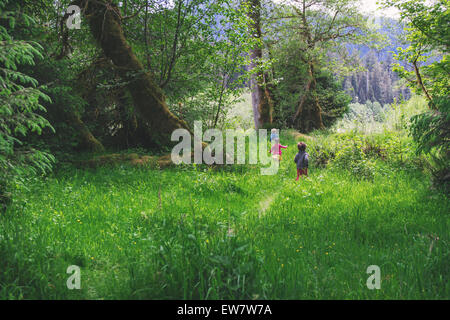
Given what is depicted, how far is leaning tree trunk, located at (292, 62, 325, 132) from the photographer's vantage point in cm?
1933

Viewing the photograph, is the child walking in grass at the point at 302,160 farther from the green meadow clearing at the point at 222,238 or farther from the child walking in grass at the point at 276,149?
the child walking in grass at the point at 276,149

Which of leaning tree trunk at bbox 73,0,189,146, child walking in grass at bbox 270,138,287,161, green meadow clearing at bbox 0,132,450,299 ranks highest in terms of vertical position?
leaning tree trunk at bbox 73,0,189,146

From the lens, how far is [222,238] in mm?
2977

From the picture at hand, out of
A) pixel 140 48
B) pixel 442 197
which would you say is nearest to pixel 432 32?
pixel 442 197

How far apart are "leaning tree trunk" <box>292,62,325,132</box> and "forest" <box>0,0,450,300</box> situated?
6205 millimetres

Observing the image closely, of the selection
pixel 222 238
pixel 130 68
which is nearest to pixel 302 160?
pixel 222 238

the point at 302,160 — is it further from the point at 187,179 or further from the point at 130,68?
the point at 130,68

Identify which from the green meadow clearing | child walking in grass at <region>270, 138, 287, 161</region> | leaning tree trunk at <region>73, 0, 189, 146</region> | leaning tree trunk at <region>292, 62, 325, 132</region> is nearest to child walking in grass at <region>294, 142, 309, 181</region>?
the green meadow clearing

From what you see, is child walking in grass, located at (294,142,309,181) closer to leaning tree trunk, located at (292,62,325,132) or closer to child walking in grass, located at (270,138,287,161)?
child walking in grass, located at (270,138,287,161)

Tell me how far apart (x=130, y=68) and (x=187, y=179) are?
4.48 meters

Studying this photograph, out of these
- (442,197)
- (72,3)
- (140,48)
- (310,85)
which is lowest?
(442,197)

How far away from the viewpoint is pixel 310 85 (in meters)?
19.7

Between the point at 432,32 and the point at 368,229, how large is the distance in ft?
13.0

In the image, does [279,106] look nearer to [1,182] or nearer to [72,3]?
[72,3]
